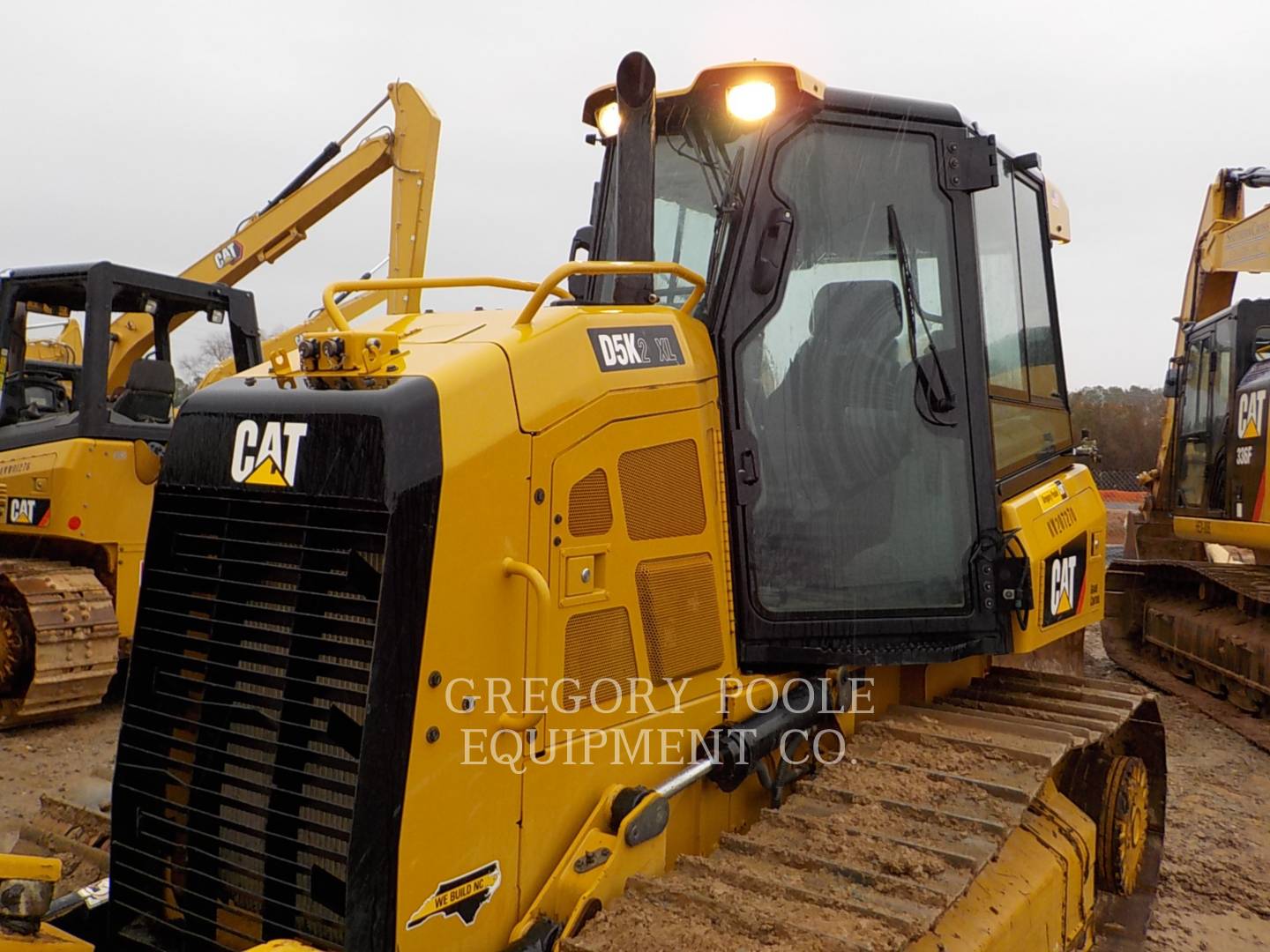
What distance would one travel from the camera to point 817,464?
3062 mm

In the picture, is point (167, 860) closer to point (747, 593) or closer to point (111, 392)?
point (747, 593)

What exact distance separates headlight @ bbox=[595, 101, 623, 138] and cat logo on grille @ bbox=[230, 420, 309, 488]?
1.70 metres

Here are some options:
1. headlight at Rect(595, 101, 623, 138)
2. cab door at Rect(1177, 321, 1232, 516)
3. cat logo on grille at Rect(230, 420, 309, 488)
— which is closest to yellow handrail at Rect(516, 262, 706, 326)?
cat logo on grille at Rect(230, 420, 309, 488)

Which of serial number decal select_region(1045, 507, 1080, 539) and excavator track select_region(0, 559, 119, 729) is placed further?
excavator track select_region(0, 559, 119, 729)

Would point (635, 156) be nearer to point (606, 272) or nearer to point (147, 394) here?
point (606, 272)

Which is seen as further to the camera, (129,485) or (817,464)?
(129,485)

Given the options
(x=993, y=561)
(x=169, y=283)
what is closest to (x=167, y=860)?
(x=993, y=561)

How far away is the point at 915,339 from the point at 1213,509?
6693 millimetres

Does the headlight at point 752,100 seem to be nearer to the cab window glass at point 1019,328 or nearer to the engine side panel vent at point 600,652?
the cab window glass at point 1019,328

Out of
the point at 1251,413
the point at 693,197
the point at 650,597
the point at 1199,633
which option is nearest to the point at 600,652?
the point at 650,597

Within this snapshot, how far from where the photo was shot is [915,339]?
127 inches

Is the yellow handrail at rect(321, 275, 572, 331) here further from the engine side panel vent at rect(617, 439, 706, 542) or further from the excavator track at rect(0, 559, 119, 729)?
the excavator track at rect(0, 559, 119, 729)

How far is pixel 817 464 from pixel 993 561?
721 mm

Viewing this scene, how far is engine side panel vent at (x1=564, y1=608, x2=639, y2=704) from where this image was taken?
2.60m
